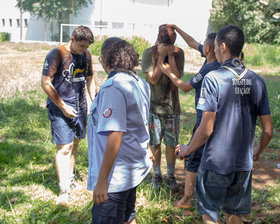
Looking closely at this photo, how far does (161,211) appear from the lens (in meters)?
3.63

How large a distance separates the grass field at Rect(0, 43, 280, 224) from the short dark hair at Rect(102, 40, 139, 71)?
1.65 metres

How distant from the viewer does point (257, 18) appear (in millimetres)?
24609

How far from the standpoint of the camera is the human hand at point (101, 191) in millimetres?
2215

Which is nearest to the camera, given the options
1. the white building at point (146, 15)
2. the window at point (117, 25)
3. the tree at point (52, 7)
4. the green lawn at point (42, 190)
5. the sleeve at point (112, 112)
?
the sleeve at point (112, 112)

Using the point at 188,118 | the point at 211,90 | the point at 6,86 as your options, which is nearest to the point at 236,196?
A: the point at 211,90

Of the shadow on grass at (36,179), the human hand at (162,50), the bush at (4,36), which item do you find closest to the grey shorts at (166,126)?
the human hand at (162,50)

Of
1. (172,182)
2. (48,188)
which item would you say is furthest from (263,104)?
(48,188)

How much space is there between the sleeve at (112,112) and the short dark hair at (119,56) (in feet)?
0.73

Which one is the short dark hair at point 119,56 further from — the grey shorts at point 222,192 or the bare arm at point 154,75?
the bare arm at point 154,75

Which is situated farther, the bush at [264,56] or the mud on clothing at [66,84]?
the bush at [264,56]

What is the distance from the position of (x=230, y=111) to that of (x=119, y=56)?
86 centimetres

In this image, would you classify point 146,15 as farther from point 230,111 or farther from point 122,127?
point 122,127

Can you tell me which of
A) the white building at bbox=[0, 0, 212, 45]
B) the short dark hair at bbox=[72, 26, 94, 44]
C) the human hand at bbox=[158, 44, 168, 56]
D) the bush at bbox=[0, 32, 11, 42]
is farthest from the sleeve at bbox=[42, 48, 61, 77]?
the bush at bbox=[0, 32, 11, 42]

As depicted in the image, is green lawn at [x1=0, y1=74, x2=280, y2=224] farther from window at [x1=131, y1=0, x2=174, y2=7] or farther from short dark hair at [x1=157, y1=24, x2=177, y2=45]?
window at [x1=131, y1=0, x2=174, y2=7]
